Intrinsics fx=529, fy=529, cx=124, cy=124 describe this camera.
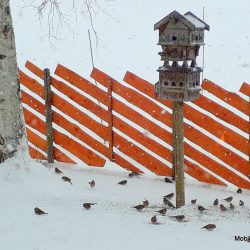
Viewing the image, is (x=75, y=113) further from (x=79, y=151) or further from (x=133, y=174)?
(x=133, y=174)

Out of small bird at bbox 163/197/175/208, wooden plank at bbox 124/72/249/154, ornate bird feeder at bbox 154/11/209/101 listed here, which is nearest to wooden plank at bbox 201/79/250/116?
wooden plank at bbox 124/72/249/154

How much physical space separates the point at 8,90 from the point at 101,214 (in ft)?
7.33

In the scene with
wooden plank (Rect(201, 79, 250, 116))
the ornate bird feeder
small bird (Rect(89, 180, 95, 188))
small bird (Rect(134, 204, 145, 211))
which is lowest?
small bird (Rect(89, 180, 95, 188))

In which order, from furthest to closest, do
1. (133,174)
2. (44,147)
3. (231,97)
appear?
(44,147), (133,174), (231,97)

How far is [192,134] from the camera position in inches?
316

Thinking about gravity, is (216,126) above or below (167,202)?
above

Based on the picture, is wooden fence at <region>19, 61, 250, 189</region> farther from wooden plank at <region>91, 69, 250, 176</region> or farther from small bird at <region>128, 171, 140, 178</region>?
small bird at <region>128, 171, 140, 178</region>

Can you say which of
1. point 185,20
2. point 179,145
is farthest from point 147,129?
point 185,20

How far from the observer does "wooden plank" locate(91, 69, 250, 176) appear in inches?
306

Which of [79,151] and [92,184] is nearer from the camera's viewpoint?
[92,184]

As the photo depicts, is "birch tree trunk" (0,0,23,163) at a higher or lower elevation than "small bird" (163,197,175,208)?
higher

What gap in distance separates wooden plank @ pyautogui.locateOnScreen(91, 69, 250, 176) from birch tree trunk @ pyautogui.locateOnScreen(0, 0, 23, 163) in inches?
68.0

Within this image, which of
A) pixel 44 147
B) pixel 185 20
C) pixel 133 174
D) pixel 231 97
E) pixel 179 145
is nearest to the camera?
pixel 185 20

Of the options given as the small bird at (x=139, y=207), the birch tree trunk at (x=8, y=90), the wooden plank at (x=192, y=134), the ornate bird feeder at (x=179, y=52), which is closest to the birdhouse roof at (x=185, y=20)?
the ornate bird feeder at (x=179, y=52)
